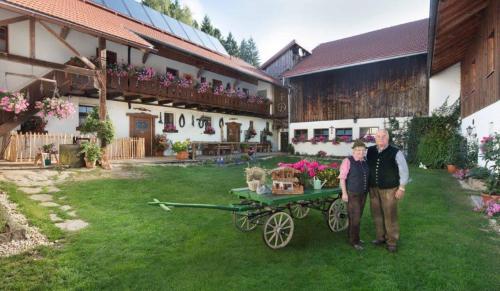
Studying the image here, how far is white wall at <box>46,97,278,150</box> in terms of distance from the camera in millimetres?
13445

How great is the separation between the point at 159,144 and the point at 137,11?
9361mm

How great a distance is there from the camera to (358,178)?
14.3ft

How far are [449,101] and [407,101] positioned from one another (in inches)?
90.0

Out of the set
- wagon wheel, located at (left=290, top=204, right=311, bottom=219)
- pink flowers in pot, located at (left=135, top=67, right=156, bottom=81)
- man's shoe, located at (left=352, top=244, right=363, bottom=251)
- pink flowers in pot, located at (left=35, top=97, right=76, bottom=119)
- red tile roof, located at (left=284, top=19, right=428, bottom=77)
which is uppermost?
red tile roof, located at (left=284, top=19, right=428, bottom=77)

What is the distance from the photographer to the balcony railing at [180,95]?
1415cm

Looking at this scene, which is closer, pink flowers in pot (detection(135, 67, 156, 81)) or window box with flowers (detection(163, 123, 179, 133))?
pink flowers in pot (detection(135, 67, 156, 81))

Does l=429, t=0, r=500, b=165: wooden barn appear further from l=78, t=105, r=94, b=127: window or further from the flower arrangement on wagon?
l=78, t=105, r=94, b=127: window

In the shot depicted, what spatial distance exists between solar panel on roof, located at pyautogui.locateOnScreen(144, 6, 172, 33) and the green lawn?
1678 cm

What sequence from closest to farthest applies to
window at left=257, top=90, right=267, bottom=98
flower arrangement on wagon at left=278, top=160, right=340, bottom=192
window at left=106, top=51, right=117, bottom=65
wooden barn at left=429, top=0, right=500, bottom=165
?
1. flower arrangement on wagon at left=278, top=160, right=340, bottom=192
2. wooden barn at left=429, top=0, right=500, bottom=165
3. window at left=106, top=51, right=117, bottom=65
4. window at left=257, top=90, right=267, bottom=98

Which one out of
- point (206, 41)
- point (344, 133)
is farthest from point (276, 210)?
point (206, 41)

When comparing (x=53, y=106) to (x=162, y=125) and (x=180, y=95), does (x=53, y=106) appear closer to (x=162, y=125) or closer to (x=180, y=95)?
(x=180, y=95)

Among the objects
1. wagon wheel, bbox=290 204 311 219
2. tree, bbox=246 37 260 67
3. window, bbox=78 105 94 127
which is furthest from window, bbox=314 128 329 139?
tree, bbox=246 37 260 67

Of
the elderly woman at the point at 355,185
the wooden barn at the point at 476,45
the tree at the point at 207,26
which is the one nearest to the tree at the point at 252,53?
the tree at the point at 207,26

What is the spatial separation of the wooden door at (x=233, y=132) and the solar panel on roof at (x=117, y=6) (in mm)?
9915
